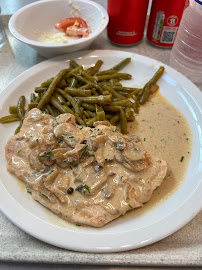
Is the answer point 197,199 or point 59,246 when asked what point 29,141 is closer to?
point 59,246

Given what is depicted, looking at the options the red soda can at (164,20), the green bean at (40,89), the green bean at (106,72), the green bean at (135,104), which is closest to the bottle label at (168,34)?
the red soda can at (164,20)

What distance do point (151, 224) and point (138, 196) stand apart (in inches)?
8.3

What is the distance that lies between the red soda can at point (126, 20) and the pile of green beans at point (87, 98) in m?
0.83

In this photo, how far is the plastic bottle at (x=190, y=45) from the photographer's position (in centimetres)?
253

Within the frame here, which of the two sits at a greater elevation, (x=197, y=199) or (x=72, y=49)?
(x=72, y=49)

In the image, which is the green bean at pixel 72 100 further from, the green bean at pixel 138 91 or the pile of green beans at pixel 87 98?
the green bean at pixel 138 91

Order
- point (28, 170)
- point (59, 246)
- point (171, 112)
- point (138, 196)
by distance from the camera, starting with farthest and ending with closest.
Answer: point (171, 112) < point (28, 170) < point (138, 196) < point (59, 246)

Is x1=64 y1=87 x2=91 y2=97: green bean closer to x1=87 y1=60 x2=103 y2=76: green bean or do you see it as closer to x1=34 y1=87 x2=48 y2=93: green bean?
x1=34 y1=87 x2=48 y2=93: green bean

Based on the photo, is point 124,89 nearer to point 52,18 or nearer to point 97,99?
point 97,99

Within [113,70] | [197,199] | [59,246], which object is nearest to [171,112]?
[113,70]

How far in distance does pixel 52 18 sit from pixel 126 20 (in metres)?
1.04

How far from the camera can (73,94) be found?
247 cm

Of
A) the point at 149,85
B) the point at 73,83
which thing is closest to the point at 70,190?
the point at 73,83

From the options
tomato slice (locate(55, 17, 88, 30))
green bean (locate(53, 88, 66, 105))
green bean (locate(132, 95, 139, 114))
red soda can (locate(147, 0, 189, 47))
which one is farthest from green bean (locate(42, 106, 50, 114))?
red soda can (locate(147, 0, 189, 47))
